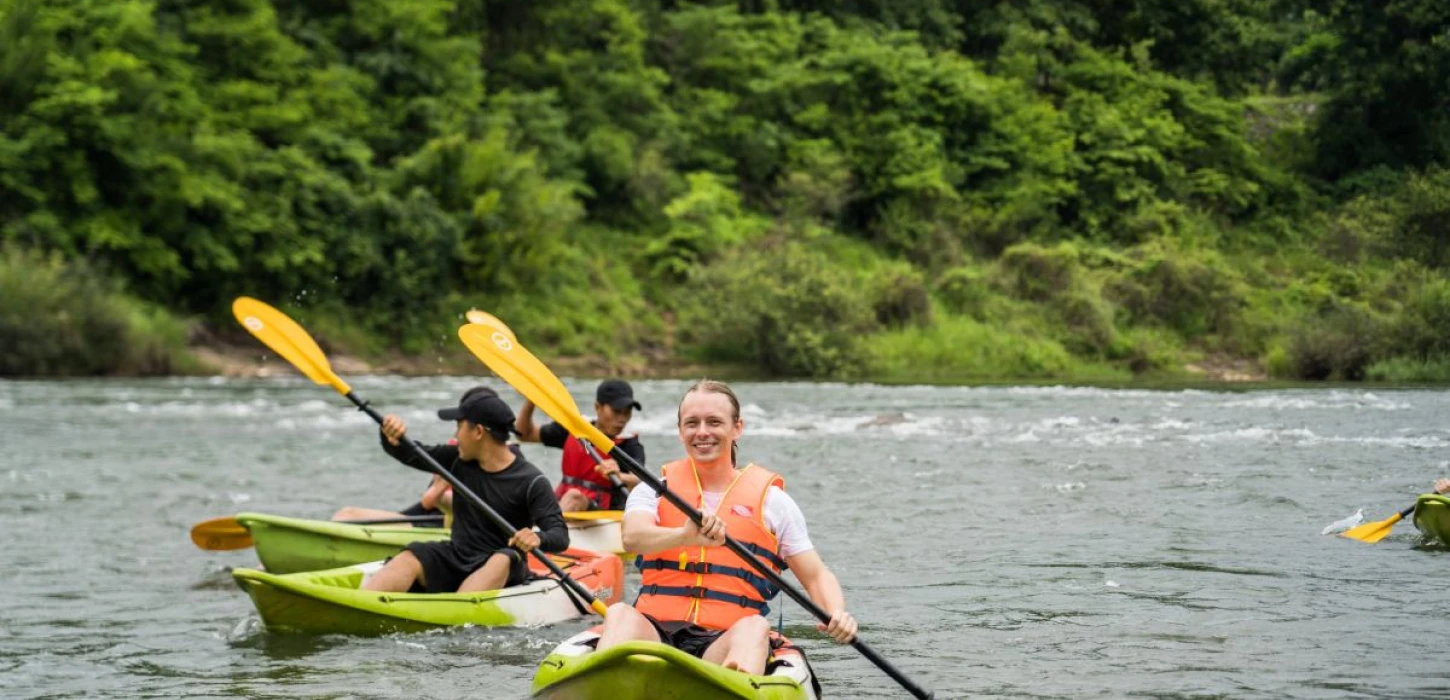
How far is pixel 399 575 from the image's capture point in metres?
7.45

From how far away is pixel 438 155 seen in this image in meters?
30.6

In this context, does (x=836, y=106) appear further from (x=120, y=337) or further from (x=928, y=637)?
(x=928, y=637)

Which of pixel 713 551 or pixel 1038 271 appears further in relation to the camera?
pixel 1038 271

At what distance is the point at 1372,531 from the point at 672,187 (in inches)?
1003

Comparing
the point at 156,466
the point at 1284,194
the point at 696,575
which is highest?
the point at 1284,194

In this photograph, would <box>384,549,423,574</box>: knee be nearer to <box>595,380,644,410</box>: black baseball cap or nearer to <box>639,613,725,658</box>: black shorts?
<box>595,380,644,410</box>: black baseball cap

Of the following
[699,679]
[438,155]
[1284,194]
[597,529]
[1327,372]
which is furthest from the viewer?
[438,155]

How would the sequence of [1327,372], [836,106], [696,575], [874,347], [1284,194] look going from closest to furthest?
[696,575] → [1284,194] → [1327,372] → [874,347] → [836,106]

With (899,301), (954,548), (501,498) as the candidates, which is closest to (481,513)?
(501,498)

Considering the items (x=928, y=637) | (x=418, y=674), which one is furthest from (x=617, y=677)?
(x=928, y=637)

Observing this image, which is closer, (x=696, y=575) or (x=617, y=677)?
(x=617, y=677)

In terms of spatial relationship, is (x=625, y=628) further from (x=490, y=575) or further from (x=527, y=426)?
(x=527, y=426)

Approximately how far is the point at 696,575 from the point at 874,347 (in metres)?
23.7

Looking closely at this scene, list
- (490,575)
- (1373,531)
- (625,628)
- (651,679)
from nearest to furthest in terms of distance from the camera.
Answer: (651,679)
(625,628)
(490,575)
(1373,531)
